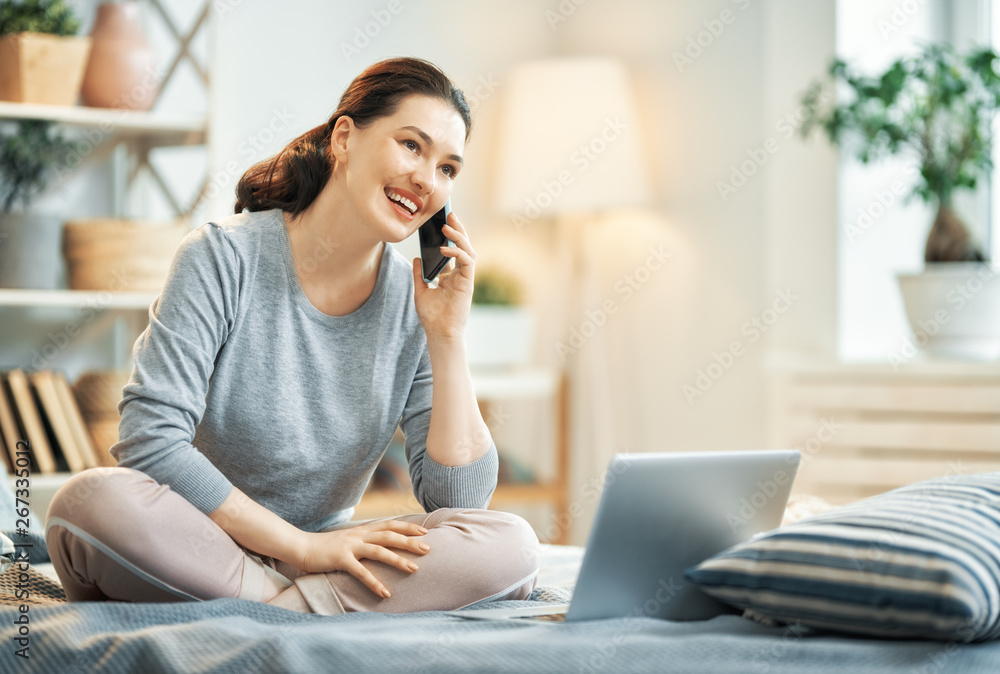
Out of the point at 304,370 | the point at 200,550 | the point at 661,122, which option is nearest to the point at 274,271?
the point at 304,370

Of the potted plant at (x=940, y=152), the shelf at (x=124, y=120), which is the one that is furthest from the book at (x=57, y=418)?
the potted plant at (x=940, y=152)

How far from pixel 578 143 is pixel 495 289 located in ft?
1.57

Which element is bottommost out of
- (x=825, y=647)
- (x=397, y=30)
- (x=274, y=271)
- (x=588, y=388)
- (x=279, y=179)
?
(x=588, y=388)

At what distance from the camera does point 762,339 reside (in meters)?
2.63

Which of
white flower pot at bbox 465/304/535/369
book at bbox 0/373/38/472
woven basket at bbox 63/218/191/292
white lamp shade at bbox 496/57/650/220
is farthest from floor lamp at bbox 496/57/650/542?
book at bbox 0/373/38/472

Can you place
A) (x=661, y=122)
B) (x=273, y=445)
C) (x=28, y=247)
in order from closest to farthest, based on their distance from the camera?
(x=273, y=445) < (x=28, y=247) < (x=661, y=122)

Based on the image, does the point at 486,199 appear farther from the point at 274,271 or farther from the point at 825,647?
the point at 825,647

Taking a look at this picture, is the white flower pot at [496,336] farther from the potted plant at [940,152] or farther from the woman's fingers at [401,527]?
the woman's fingers at [401,527]

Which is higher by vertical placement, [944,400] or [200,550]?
[200,550]

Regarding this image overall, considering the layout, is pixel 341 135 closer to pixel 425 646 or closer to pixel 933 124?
pixel 425 646

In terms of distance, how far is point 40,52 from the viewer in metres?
2.26

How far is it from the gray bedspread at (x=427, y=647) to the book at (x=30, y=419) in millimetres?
1396

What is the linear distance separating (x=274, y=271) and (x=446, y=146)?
275 millimetres

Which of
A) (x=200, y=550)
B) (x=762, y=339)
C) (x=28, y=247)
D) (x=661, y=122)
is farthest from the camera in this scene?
(x=661, y=122)
